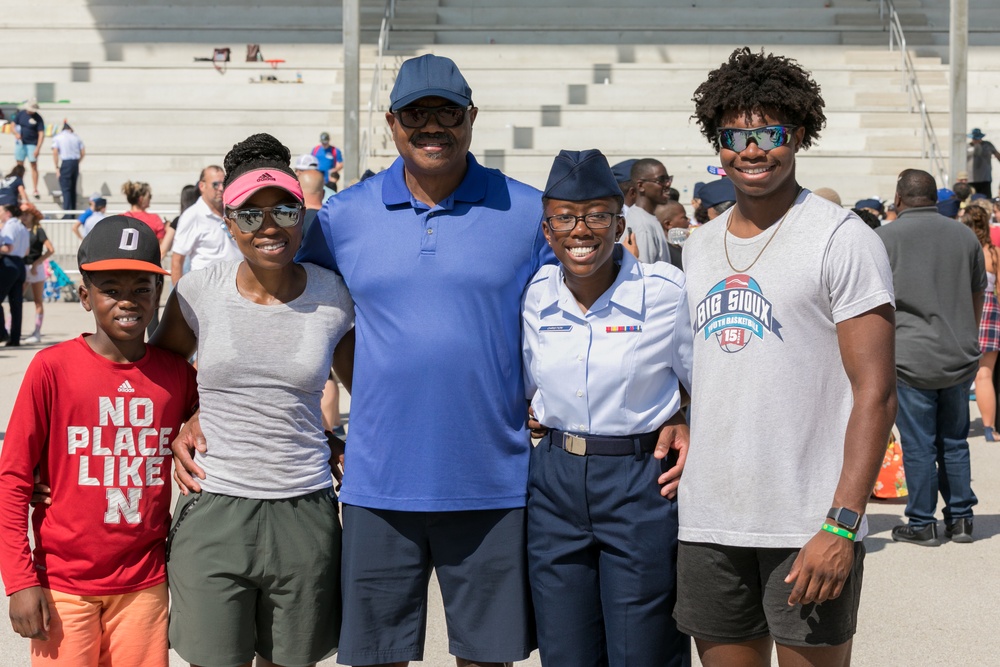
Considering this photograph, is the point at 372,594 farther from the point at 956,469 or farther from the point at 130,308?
the point at 956,469

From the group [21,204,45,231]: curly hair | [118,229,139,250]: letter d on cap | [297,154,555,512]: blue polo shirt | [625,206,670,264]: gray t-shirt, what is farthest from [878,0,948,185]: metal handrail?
[118,229,139,250]: letter d on cap

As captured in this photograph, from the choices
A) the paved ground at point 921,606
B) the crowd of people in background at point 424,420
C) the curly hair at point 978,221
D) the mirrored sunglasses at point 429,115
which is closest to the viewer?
the crowd of people in background at point 424,420

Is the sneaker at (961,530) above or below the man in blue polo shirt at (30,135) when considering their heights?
below

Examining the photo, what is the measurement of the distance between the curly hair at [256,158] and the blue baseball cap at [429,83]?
0.38m

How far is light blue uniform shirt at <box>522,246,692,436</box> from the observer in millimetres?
3553

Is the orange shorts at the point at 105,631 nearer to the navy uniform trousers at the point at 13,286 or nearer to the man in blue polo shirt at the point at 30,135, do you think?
the navy uniform trousers at the point at 13,286

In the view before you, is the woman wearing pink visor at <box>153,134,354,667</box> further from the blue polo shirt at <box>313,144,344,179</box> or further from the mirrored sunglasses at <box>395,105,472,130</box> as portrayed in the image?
the blue polo shirt at <box>313,144,344,179</box>

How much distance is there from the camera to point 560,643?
11.8ft

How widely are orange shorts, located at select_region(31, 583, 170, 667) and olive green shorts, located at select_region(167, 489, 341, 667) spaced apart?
Answer: 0.06m

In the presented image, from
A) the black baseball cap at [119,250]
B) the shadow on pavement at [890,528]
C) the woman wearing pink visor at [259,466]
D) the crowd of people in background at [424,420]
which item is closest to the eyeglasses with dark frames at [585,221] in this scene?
the crowd of people in background at [424,420]

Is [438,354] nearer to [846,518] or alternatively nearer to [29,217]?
[846,518]

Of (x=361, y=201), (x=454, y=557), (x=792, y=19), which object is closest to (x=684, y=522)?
(x=454, y=557)

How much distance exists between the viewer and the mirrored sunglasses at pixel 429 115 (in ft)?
12.3

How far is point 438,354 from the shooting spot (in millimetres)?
3664
